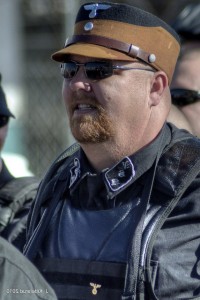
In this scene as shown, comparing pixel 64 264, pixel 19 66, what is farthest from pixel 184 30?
pixel 19 66

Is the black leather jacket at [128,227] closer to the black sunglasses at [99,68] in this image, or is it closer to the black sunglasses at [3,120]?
the black sunglasses at [99,68]

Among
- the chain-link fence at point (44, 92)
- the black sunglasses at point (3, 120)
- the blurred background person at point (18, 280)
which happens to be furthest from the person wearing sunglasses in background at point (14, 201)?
the chain-link fence at point (44, 92)

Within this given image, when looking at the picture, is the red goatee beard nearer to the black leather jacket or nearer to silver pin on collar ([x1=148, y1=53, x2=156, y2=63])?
the black leather jacket

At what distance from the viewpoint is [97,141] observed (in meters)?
3.38

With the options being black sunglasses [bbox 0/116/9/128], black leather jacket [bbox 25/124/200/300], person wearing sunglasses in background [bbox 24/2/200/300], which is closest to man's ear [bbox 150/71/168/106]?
person wearing sunglasses in background [bbox 24/2/200/300]

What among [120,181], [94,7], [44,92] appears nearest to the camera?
[120,181]

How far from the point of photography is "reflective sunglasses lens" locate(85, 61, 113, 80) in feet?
11.1

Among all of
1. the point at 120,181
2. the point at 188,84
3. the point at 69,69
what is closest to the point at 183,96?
the point at 188,84

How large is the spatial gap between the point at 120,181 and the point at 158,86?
39 centimetres

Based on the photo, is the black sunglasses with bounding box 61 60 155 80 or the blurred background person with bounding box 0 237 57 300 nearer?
the blurred background person with bounding box 0 237 57 300

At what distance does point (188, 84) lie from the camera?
476 centimetres

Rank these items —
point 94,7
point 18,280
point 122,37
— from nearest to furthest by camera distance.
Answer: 1. point 18,280
2. point 122,37
3. point 94,7

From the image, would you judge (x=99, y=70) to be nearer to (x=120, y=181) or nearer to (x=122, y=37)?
(x=122, y=37)

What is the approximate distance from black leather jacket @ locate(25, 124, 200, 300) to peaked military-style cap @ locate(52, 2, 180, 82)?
0.90 feet
